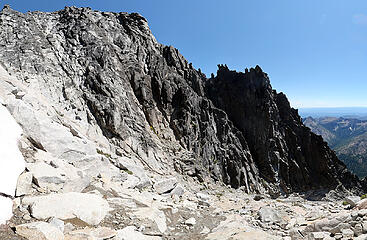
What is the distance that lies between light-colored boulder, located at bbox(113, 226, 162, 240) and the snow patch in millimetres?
5332

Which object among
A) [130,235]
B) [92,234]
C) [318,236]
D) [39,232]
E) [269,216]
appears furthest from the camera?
[269,216]

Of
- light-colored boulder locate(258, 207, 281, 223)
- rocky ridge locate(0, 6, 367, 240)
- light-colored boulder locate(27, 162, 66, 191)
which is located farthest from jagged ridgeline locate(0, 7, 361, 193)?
light-colored boulder locate(258, 207, 281, 223)

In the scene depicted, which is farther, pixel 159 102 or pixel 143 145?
pixel 159 102

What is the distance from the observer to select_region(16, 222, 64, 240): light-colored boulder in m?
7.98

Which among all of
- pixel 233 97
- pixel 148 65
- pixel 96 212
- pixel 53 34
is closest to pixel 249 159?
pixel 233 97

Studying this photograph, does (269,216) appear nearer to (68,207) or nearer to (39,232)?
(68,207)

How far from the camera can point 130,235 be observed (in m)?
10.7

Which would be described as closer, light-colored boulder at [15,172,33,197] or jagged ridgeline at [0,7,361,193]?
light-colored boulder at [15,172,33,197]

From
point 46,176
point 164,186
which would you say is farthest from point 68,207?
point 164,186

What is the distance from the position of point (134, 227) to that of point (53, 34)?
2031 inches

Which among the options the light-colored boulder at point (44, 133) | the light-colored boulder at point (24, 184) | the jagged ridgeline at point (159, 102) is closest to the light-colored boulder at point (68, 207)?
the light-colored boulder at point (24, 184)

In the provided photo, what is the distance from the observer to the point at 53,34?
4481cm

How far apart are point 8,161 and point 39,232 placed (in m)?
5.38

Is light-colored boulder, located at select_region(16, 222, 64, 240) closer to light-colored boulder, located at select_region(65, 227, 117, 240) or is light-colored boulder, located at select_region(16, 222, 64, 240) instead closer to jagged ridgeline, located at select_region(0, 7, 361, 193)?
light-colored boulder, located at select_region(65, 227, 117, 240)
